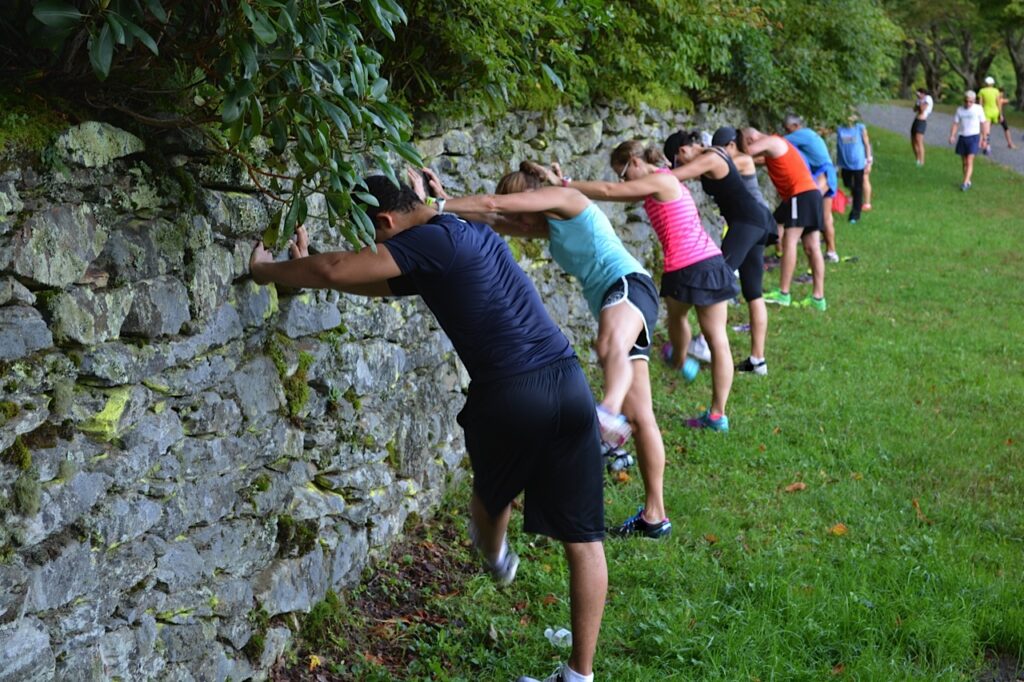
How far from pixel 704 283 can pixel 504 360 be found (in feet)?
11.6

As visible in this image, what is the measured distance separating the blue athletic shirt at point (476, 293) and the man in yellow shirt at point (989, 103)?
2274cm

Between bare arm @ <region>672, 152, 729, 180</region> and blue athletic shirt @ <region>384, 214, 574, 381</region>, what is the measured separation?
4.16 m

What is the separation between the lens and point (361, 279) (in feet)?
12.6

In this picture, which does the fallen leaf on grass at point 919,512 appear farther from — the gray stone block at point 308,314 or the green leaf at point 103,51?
the green leaf at point 103,51

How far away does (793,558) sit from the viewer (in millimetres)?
5273

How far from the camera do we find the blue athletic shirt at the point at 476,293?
3871mm

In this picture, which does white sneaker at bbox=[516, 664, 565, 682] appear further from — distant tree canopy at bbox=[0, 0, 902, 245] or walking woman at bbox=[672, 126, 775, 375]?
walking woman at bbox=[672, 126, 775, 375]

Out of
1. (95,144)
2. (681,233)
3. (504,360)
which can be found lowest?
(681,233)

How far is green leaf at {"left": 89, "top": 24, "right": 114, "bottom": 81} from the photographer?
2709 millimetres

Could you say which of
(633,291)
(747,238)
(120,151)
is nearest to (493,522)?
(633,291)

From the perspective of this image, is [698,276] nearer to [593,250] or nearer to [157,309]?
[593,250]

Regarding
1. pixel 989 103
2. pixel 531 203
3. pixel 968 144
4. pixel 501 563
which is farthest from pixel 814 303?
pixel 989 103

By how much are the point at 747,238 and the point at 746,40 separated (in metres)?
4.49

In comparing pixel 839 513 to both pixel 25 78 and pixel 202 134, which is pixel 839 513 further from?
pixel 25 78
